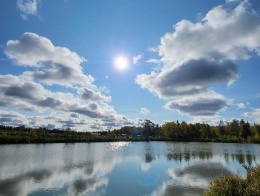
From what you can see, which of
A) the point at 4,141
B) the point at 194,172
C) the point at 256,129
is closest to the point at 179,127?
the point at 256,129

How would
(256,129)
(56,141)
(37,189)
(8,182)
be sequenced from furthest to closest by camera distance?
(256,129)
(56,141)
(8,182)
(37,189)

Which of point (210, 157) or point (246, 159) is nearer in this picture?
point (246, 159)

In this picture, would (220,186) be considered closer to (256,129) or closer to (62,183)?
(62,183)

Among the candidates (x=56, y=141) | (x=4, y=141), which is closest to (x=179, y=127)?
(x=56, y=141)

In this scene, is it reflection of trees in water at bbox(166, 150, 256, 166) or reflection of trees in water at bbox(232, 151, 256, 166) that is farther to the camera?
reflection of trees in water at bbox(166, 150, 256, 166)

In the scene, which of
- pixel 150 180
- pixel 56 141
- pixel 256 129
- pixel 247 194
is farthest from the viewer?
pixel 256 129

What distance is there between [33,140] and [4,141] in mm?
13726

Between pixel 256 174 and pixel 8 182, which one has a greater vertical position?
pixel 256 174

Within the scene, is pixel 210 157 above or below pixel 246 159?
above

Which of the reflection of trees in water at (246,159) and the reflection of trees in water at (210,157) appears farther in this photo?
the reflection of trees in water at (210,157)

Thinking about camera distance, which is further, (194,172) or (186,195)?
(194,172)

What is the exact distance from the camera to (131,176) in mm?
33688

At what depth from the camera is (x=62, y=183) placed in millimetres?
27703

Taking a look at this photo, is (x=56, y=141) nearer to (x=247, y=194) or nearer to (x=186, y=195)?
(x=186, y=195)
